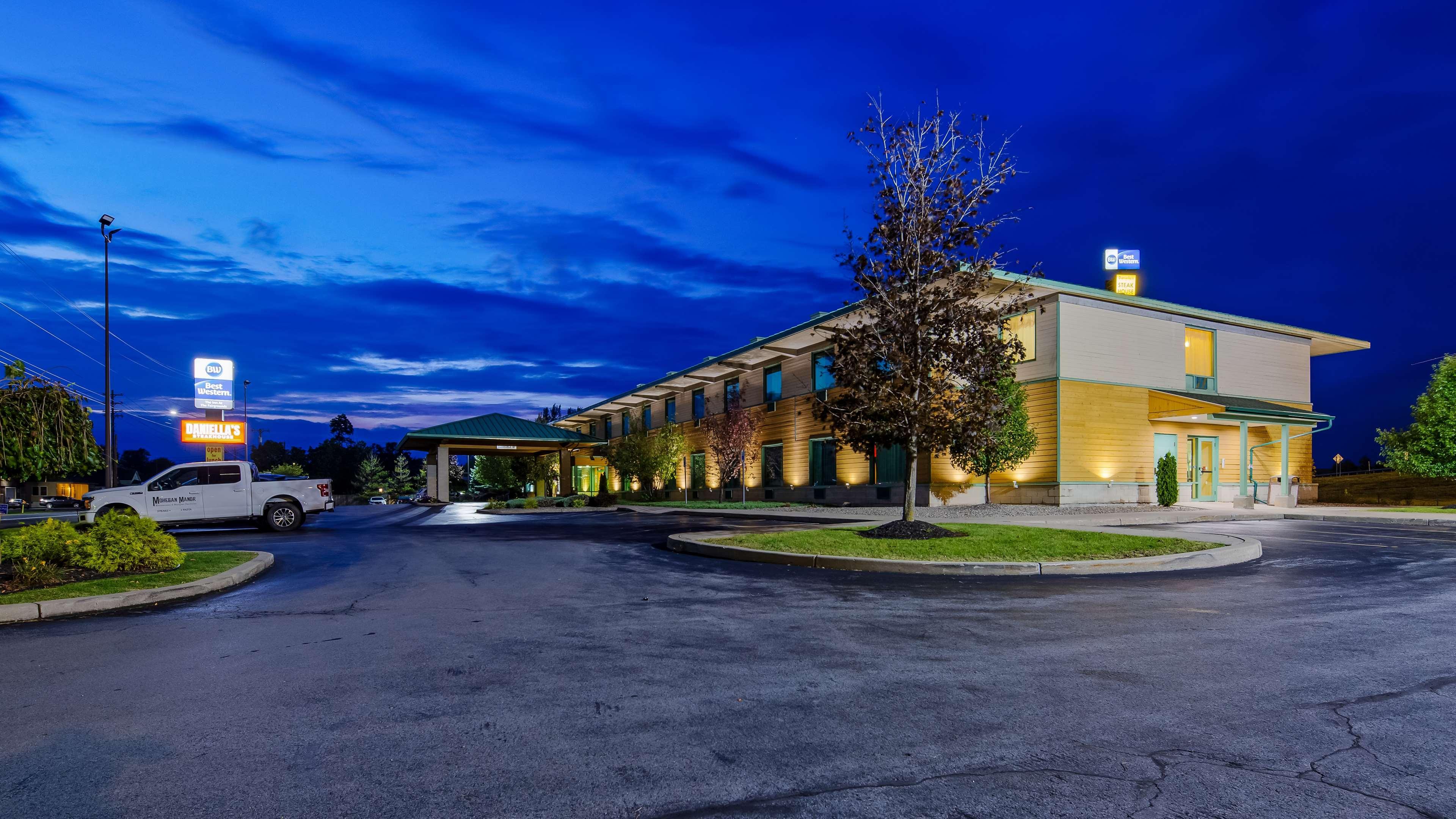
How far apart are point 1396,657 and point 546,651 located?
20.9 feet

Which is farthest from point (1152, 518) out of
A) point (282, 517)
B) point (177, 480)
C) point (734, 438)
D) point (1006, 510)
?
point (177, 480)

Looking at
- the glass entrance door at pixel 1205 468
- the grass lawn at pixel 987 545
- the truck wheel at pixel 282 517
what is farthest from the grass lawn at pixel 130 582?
the glass entrance door at pixel 1205 468

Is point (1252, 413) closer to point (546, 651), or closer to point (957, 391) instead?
point (957, 391)

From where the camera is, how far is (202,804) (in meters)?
3.34

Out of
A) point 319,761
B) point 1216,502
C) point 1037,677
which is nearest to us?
point 319,761

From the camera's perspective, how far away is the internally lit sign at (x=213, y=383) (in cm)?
4909

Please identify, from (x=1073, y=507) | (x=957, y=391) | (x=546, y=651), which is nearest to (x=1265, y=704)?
(x=546, y=651)

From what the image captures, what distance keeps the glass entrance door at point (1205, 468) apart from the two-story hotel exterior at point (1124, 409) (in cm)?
5

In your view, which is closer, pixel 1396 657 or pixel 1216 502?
pixel 1396 657

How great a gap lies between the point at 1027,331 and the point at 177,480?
26.9 metres

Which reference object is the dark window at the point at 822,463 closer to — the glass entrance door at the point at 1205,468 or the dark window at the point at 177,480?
the glass entrance door at the point at 1205,468

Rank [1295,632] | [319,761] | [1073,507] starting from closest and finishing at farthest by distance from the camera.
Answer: [319,761] → [1295,632] → [1073,507]

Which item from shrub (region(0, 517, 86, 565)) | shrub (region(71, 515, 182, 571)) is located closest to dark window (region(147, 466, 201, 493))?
shrub (region(0, 517, 86, 565))

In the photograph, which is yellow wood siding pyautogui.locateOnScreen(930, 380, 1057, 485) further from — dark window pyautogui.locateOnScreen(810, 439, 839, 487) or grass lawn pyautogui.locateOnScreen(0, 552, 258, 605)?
grass lawn pyautogui.locateOnScreen(0, 552, 258, 605)
